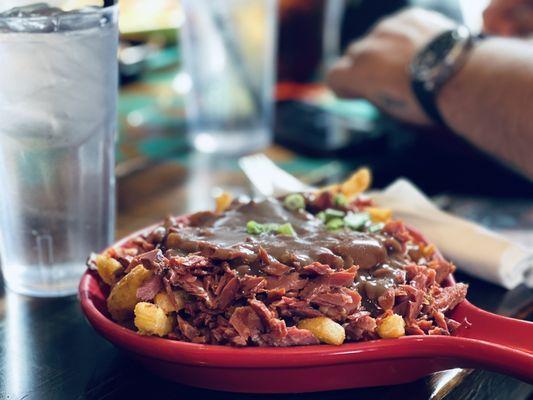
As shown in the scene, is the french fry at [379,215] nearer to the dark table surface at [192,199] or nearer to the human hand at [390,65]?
the dark table surface at [192,199]

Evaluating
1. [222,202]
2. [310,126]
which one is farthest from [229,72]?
[222,202]

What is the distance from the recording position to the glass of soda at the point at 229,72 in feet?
5.49

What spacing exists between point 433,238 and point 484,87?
0.42 m

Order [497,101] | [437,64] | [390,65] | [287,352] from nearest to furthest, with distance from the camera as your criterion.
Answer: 1. [287,352]
2. [497,101]
3. [437,64]
4. [390,65]

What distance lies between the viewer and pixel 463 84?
58.2 inches

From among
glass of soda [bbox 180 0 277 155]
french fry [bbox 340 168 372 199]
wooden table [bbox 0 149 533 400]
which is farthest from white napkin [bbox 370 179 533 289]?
glass of soda [bbox 180 0 277 155]

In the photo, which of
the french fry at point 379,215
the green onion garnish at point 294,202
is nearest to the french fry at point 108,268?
the green onion garnish at point 294,202

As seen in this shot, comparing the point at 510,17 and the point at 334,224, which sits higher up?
the point at 510,17

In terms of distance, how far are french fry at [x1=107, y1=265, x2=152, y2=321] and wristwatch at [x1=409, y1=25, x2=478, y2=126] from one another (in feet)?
3.00

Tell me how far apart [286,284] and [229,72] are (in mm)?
1035

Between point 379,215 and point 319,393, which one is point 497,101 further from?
point 319,393

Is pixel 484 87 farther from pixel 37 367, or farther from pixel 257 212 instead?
pixel 37 367

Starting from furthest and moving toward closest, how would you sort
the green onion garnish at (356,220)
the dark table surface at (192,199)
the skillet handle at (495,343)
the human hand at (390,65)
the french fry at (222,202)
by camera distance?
1. the human hand at (390,65)
2. the french fry at (222,202)
3. the green onion garnish at (356,220)
4. the dark table surface at (192,199)
5. the skillet handle at (495,343)

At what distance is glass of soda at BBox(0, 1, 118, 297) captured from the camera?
0.95 meters
